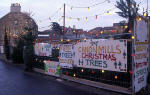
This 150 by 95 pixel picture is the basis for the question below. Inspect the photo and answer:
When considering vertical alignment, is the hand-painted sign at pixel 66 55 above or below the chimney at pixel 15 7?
below

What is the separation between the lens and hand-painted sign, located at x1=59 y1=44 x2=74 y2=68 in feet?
29.3

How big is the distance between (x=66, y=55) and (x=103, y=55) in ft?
8.53

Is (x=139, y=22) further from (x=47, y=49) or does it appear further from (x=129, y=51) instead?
(x=47, y=49)

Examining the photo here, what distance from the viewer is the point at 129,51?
649 cm

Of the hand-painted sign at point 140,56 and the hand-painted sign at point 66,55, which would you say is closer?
the hand-painted sign at point 140,56

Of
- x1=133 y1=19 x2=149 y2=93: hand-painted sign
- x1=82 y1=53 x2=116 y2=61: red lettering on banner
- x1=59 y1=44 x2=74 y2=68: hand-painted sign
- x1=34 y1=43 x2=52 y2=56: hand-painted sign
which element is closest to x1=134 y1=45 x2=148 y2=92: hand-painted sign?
x1=133 y1=19 x2=149 y2=93: hand-painted sign

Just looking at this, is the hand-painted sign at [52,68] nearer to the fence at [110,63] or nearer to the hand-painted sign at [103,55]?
the fence at [110,63]

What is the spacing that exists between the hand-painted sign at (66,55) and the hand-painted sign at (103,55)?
38 centimetres

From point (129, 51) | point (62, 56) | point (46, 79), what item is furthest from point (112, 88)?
point (46, 79)

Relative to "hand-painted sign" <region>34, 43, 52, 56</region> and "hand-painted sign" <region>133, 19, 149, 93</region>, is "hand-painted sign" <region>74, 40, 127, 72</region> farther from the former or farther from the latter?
"hand-painted sign" <region>34, 43, 52, 56</region>

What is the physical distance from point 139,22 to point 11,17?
44374 millimetres

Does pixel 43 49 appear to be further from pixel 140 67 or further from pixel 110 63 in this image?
pixel 140 67

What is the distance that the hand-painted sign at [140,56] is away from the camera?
20.3 feet

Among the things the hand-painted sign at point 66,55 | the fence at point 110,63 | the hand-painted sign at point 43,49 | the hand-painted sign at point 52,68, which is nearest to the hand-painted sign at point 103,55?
the fence at point 110,63
